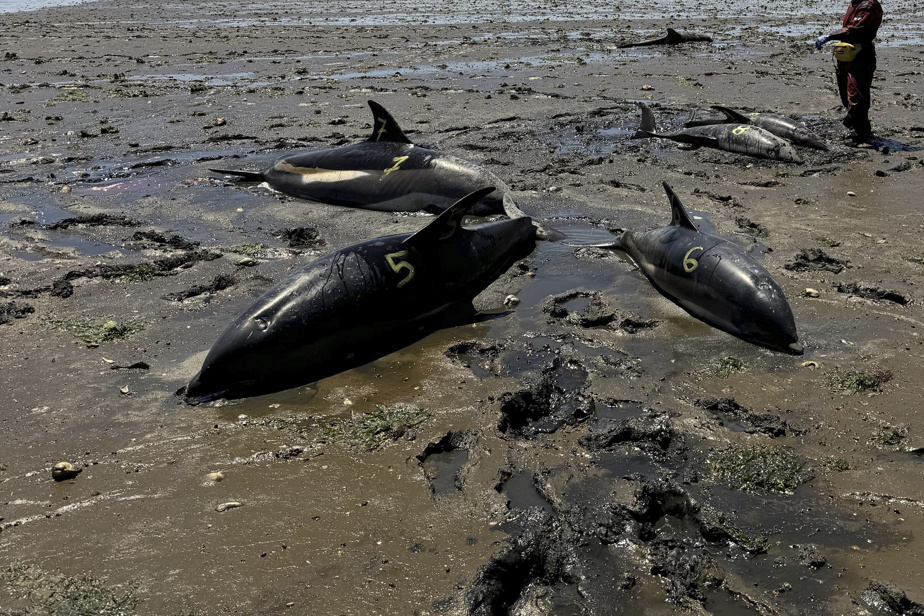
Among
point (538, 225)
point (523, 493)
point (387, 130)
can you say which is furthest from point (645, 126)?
point (523, 493)

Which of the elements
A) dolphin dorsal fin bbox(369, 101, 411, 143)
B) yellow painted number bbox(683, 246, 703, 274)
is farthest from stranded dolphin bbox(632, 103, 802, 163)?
yellow painted number bbox(683, 246, 703, 274)

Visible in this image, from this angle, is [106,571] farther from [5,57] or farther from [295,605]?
[5,57]

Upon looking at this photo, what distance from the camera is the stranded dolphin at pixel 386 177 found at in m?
8.94

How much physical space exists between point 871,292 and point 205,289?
19.7 ft

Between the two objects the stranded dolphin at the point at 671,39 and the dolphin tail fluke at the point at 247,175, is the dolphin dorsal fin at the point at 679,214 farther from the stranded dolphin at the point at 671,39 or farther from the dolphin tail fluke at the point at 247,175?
the stranded dolphin at the point at 671,39

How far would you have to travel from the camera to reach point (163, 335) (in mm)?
6168


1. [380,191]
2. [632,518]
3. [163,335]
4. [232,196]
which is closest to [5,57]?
[232,196]

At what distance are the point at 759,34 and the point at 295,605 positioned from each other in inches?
982

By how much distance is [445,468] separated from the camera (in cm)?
452

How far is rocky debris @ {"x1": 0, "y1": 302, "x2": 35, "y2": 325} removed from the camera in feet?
21.2

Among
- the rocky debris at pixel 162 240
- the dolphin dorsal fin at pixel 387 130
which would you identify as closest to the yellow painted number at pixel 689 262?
the dolphin dorsal fin at pixel 387 130

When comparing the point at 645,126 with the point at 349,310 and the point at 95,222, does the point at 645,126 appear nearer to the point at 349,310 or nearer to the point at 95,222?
the point at 349,310

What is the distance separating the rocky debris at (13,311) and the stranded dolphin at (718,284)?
5579 mm

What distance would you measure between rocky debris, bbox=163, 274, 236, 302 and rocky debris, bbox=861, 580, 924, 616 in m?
5.66
